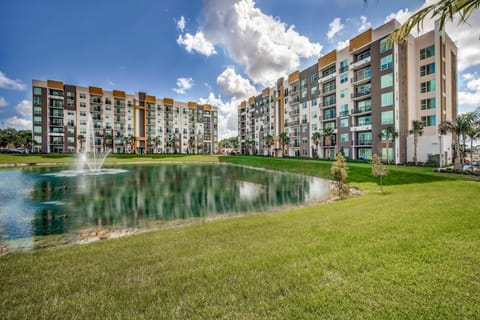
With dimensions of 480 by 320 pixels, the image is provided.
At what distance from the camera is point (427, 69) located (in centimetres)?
3566

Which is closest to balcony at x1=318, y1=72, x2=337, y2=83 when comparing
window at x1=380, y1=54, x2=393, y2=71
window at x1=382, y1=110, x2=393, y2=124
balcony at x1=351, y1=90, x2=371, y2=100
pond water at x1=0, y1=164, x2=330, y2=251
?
balcony at x1=351, y1=90, x2=371, y2=100

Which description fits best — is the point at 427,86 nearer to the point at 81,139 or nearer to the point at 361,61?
the point at 361,61

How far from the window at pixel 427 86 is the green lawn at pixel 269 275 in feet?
127

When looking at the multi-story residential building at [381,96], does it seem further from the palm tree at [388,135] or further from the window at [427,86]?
the palm tree at [388,135]

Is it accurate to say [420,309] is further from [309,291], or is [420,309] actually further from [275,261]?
[275,261]

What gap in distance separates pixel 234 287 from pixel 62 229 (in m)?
10.1

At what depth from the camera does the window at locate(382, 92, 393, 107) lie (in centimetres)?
3739

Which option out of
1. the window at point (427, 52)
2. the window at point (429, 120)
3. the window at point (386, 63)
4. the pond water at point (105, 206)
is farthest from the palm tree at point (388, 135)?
the pond water at point (105, 206)

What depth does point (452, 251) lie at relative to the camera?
→ 179 inches

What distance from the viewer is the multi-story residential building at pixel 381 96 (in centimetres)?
3466

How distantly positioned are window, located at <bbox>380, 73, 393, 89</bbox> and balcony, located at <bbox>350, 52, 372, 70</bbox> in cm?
505

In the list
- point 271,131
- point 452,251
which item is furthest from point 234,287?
point 271,131

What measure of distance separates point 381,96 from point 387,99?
4.25ft

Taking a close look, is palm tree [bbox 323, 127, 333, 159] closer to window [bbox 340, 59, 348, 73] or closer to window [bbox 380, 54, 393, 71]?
window [bbox 340, 59, 348, 73]
